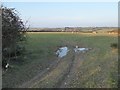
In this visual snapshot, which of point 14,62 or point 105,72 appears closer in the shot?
point 105,72

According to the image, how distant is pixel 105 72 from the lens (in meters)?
24.9

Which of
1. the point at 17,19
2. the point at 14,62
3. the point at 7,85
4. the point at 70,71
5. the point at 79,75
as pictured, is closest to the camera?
the point at 7,85

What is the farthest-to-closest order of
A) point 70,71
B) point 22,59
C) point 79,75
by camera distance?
point 22,59 → point 70,71 → point 79,75

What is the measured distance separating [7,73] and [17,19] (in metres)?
5.55

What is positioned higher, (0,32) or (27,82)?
(0,32)

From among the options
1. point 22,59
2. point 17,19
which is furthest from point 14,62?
point 17,19

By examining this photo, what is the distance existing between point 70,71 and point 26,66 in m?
5.07

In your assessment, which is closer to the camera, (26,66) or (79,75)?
(79,75)

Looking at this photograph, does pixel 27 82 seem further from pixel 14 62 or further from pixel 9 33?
pixel 14 62

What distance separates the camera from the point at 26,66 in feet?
99.5

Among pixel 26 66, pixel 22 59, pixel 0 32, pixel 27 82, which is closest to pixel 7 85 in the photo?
pixel 27 82

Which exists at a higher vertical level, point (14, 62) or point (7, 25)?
point (7, 25)

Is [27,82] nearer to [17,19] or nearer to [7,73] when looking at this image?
[7,73]

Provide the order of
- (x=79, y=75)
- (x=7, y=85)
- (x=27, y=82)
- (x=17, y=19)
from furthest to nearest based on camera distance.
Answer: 1. (x=17, y=19)
2. (x=79, y=75)
3. (x=27, y=82)
4. (x=7, y=85)
